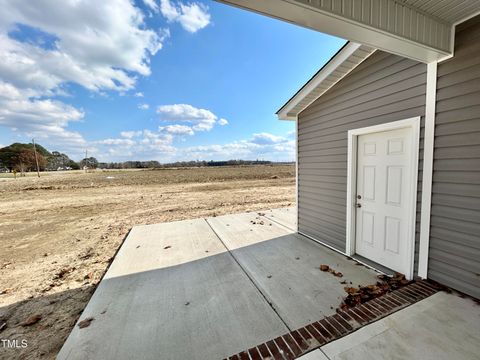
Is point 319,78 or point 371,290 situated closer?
point 371,290

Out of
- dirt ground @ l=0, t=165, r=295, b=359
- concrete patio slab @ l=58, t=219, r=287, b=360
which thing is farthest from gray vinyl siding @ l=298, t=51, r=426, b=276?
dirt ground @ l=0, t=165, r=295, b=359

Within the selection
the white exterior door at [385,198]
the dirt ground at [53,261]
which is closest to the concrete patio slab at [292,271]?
the white exterior door at [385,198]

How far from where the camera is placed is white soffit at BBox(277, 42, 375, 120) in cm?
309

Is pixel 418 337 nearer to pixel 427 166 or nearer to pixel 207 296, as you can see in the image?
pixel 427 166

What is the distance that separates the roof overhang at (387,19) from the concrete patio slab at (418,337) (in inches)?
103

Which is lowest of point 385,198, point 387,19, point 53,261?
point 53,261

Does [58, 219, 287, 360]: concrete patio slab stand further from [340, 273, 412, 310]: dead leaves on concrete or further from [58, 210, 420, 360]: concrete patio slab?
[340, 273, 412, 310]: dead leaves on concrete

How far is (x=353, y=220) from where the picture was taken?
3.58 meters

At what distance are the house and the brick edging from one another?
507 mm

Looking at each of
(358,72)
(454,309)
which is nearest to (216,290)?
(454,309)

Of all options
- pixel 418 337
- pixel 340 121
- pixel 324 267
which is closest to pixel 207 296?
pixel 324 267

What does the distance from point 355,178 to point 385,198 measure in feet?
1.88

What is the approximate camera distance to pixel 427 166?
250 cm

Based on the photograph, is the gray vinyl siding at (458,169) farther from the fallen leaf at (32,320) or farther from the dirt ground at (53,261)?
the fallen leaf at (32,320)
